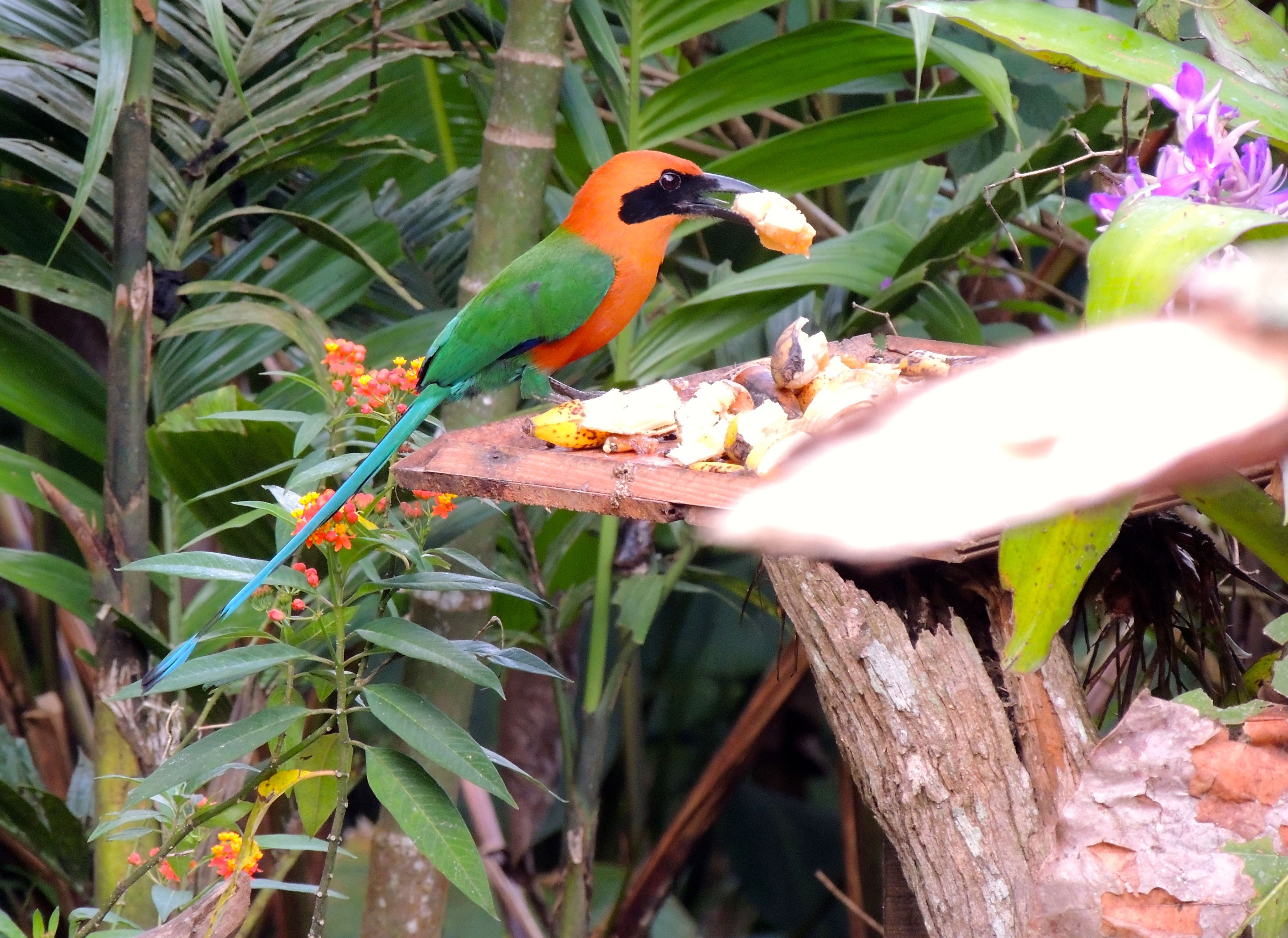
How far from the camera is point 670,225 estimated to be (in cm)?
166

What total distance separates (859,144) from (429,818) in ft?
4.25

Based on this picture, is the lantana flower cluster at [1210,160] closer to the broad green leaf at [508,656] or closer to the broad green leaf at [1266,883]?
the broad green leaf at [1266,883]

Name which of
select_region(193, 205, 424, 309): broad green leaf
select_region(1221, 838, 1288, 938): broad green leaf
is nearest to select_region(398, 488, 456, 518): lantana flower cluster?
select_region(193, 205, 424, 309): broad green leaf

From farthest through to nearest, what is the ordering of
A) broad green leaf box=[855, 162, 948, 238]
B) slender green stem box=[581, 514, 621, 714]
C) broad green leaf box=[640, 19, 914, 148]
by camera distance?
broad green leaf box=[855, 162, 948, 238]
slender green stem box=[581, 514, 621, 714]
broad green leaf box=[640, 19, 914, 148]

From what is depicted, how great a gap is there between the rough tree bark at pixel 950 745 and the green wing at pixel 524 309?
1.88 ft

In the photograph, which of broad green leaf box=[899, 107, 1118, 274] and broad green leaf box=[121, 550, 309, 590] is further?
broad green leaf box=[899, 107, 1118, 274]

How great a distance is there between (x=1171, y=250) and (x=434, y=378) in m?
0.95

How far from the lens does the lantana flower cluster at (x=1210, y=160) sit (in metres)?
0.91

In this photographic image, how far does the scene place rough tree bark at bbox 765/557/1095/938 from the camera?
3.39 ft

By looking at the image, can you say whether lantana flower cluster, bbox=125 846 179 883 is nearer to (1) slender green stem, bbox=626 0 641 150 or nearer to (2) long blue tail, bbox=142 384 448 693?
(2) long blue tail, bbox=142 384 448 693

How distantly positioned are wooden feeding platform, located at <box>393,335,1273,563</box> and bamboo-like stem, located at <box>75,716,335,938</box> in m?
0.27

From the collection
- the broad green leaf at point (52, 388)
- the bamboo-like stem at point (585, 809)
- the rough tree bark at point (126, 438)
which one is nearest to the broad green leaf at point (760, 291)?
the bamboo-like stem at point (585, 809)

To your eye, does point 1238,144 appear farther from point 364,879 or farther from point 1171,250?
point 364,879

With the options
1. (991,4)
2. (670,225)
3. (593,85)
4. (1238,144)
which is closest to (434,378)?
(670,225)
